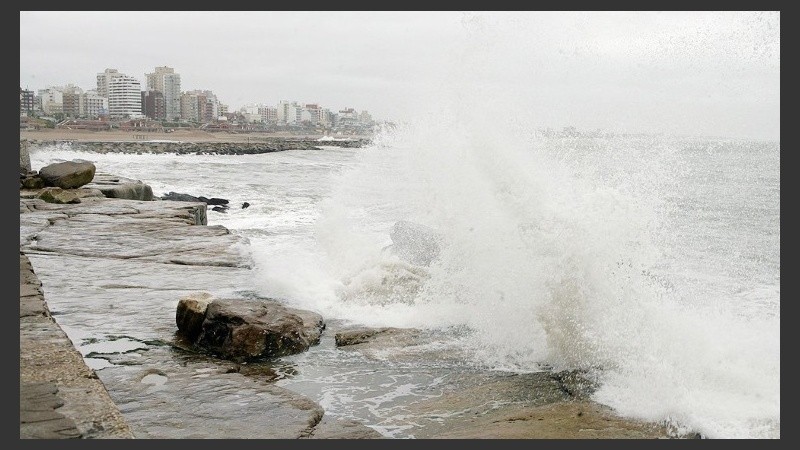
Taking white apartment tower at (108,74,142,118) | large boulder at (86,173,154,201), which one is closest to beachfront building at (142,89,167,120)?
white apartment tower at (108,74,142,118)

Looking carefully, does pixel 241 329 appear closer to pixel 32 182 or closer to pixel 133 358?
pixel 133 358

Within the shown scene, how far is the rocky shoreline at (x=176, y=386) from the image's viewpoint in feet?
11.3

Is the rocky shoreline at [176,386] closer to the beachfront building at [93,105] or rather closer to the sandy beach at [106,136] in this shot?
the sandy beach at [106,136]

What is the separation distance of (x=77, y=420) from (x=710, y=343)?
11.5ft

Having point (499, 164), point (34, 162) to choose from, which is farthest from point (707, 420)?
point (34, 162)

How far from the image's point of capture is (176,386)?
4.14 metres

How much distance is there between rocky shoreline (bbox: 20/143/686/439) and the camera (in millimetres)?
3459

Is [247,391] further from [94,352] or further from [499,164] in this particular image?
[499,164]

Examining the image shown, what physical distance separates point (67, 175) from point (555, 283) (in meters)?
10.7

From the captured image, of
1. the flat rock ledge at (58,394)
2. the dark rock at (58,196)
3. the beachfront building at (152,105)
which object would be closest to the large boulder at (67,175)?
the dark rock at (58,196)

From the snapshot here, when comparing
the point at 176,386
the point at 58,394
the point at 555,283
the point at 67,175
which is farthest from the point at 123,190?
the point at 58,394

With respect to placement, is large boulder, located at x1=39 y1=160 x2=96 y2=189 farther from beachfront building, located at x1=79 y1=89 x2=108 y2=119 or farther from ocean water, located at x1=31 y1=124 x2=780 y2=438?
beachfront building, located at x1=79 y1=89 x2=108 y2=119

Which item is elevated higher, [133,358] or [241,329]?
[241,329]

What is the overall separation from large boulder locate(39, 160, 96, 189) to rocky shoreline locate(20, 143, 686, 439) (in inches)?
255
